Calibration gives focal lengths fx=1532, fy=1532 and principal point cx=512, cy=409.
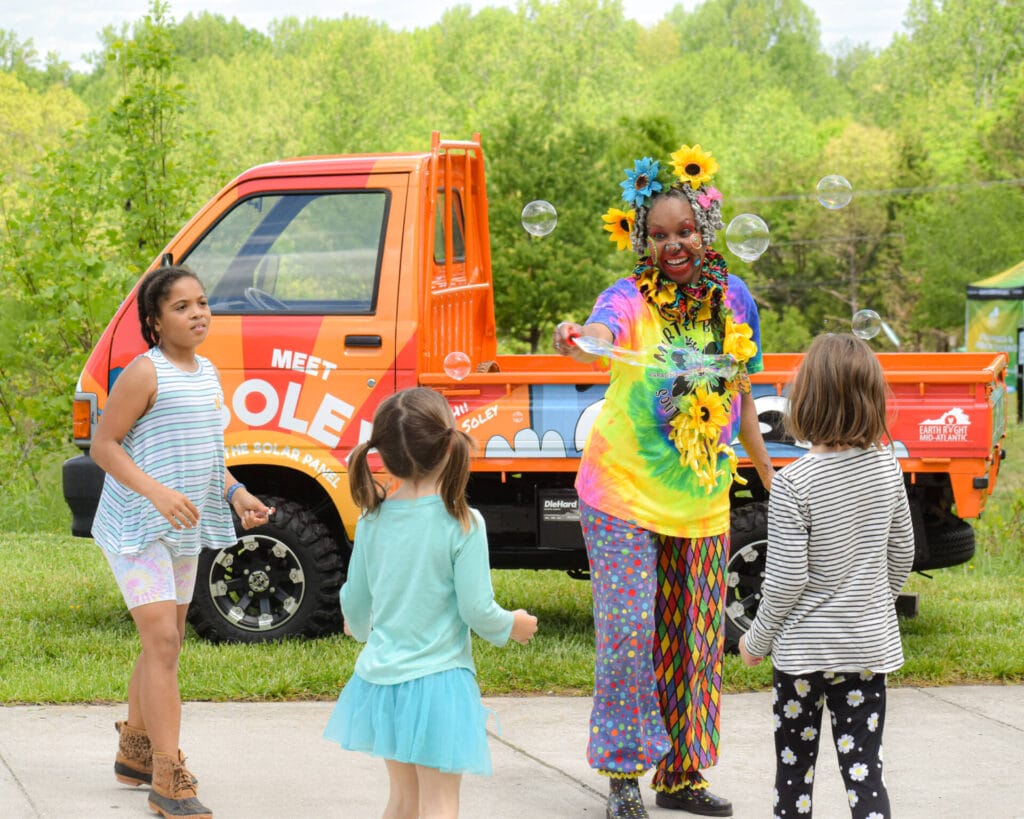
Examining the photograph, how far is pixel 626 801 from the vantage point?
4.49 m

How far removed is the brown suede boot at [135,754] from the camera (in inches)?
189

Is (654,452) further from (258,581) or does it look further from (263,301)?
(258,581)

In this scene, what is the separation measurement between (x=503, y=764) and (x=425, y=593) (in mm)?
1894

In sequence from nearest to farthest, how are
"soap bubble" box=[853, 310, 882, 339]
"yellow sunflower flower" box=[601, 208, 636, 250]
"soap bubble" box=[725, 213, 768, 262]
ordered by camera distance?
"yellow sunflower flower" box=[601, 208, 636, 250], "soap bubble" box=[725, 213, 768, 262], "soap bubble" box=[853, 310, 882, 339]

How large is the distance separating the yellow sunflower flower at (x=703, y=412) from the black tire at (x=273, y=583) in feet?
9.64

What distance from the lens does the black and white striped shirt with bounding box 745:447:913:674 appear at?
3.65m

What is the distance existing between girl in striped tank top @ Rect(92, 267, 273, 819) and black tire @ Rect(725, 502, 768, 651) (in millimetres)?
2771

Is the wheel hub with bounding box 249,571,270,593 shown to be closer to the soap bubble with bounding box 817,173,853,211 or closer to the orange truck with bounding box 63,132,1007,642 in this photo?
the orange truck with bounding box 63,132,1007,642

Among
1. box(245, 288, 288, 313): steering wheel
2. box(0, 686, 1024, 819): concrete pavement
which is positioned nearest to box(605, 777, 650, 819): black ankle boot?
box(0, 686, 1024, 819): concrete pavement

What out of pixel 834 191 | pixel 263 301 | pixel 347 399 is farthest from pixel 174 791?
pixel 834 191

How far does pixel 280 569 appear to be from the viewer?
23.2 ft

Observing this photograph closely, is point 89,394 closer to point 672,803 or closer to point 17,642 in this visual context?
point 17,642

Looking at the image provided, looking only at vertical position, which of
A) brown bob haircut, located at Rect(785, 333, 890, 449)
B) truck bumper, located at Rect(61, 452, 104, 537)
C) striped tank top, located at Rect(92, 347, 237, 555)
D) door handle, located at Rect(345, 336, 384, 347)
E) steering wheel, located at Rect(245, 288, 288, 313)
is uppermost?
steering wheel, located at Rect(245, 288, 288, 313)

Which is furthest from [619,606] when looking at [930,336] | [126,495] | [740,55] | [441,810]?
[740,55]
